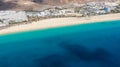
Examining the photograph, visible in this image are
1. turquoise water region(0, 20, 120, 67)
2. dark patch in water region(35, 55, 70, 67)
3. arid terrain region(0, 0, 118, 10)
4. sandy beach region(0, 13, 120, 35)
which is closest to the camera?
dark patch in water region(35, 55, 70, 67)

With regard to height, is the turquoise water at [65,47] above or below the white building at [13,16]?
below

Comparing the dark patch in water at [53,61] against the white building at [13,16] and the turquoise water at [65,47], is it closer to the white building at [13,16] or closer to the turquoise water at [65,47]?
the turquoise water at [65,47]

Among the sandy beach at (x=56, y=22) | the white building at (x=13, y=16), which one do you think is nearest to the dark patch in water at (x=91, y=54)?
the sandy beach at (x=56, y=22)

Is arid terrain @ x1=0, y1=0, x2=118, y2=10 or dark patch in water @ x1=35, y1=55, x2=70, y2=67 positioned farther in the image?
arid terrain @ x1=0, y1=0, x2=118, y2=10

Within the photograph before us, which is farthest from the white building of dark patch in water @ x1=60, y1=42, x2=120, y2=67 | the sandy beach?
dark patch in water @ x1=60, y1=42, x2=120, y2=67

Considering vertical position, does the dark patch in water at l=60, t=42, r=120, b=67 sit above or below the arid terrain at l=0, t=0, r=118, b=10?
below

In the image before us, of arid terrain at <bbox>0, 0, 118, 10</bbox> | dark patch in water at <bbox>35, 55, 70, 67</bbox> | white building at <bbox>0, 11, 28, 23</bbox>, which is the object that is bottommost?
dark patch in water at <bbox>35, 55, 70, 67</bbox>

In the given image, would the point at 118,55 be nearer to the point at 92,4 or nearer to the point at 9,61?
the point at 9,61

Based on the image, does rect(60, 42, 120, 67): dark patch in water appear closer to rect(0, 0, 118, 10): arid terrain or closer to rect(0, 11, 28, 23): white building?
rect(0, 11, 28, 23): white building

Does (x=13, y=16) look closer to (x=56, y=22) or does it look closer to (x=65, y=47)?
(x=56, y=22)
